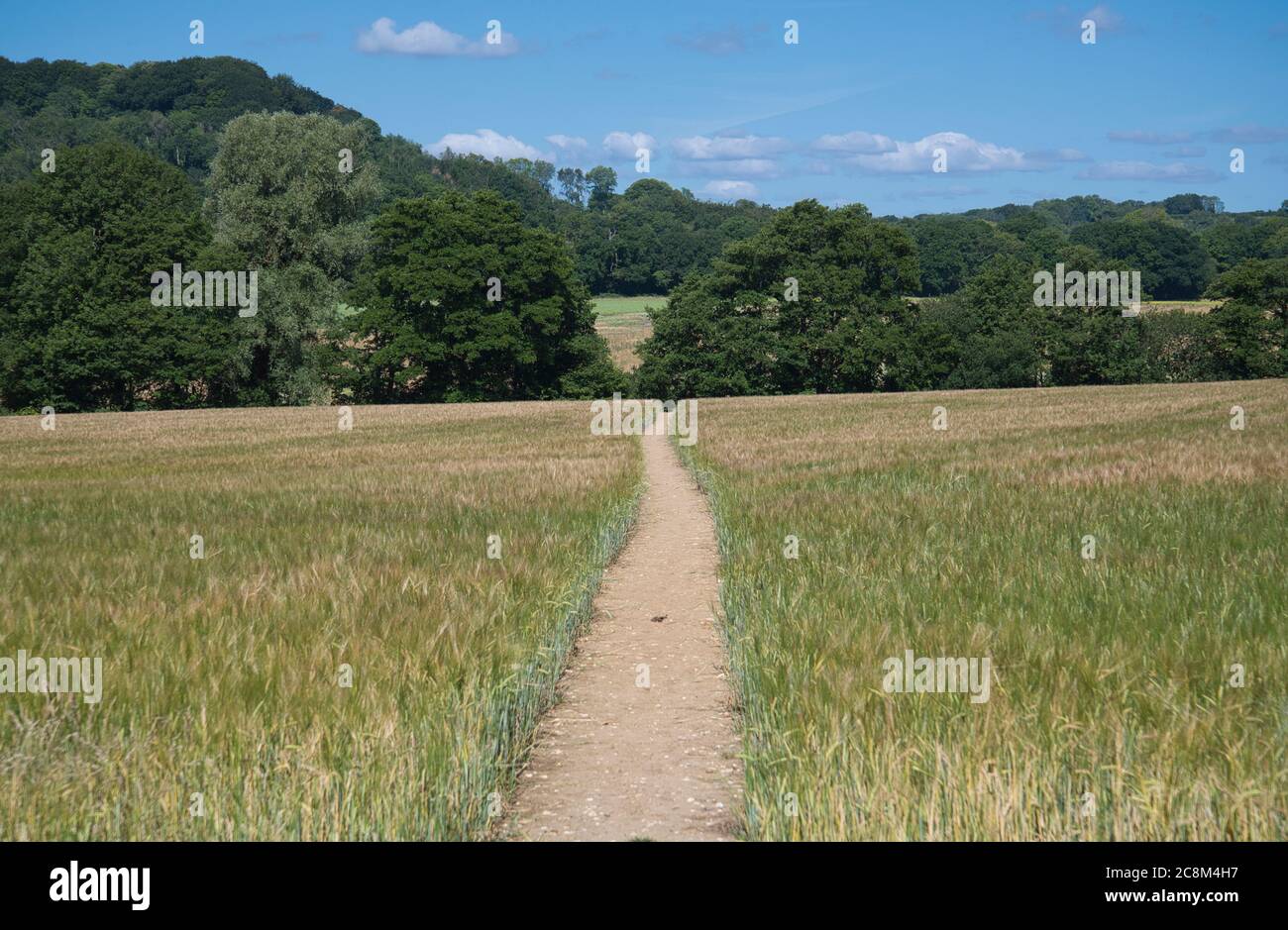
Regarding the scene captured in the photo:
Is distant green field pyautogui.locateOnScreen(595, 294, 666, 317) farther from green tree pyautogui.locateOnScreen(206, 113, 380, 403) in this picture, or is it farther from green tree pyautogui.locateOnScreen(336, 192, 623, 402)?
green tree pyautogui.locateOnScreen(206, 113, 380, 403)

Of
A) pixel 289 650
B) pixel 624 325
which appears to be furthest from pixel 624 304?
pixel 289 650

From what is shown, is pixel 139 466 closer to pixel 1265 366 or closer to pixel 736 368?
pixel 736 368

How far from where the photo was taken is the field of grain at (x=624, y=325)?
9588 centimetres

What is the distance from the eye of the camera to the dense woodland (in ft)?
194

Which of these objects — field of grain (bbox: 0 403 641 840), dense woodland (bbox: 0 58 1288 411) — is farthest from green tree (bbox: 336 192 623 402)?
field of grain (bbox: 0 403 641 840)

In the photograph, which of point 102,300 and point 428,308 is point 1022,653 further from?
point 428,308

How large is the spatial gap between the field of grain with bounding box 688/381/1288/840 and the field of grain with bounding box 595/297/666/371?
7282 centimetres

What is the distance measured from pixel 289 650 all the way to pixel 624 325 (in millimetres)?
108969

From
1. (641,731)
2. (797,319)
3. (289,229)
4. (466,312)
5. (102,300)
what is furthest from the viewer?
(797,319)

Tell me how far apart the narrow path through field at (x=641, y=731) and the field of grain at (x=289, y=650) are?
25 centimetres

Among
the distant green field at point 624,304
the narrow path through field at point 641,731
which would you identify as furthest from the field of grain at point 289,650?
the distant green field at point 624,304

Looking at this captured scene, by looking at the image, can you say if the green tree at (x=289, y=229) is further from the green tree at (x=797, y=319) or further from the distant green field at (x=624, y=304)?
the distant green field at (x=624, y=304)

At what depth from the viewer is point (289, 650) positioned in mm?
6395
